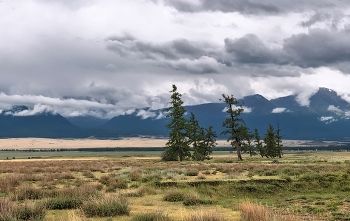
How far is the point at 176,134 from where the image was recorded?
7038cm

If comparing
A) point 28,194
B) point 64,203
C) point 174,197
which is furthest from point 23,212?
point 174,197

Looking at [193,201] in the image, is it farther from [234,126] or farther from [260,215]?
[234,126]

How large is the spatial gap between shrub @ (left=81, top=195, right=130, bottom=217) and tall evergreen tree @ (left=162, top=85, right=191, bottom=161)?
181ft

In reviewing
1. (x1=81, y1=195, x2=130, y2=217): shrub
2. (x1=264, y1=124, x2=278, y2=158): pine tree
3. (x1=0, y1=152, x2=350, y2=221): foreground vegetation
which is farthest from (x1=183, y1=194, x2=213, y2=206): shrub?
(x1=264, y1=124, x2=278, y2=158): pine tree

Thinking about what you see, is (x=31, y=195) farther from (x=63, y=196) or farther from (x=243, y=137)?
(x=243, y=137)

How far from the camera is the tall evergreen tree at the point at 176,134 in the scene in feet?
229

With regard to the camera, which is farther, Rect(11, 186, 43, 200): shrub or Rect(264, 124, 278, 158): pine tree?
Rect(264, 124, 278, 158): pine tree

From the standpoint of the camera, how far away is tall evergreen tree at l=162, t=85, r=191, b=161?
6969 centimetres

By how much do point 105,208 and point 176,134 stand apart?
5685cm

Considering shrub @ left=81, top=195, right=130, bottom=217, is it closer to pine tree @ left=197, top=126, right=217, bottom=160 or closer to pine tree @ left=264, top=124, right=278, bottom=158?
pine tree @ left=197, top=126, right=217, bottom=160

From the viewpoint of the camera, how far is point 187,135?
7194 centimetres

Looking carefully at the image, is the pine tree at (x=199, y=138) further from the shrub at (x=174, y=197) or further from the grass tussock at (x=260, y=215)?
the grass tussock at (x=260, y=215)

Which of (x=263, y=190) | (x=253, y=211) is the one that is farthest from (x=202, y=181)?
(x=253, y=211)

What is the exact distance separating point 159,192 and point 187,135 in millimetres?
50204
